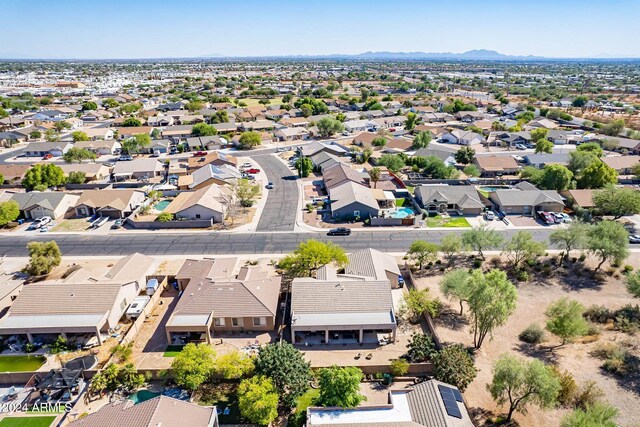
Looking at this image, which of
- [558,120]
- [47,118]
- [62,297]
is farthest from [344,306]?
[47,118]

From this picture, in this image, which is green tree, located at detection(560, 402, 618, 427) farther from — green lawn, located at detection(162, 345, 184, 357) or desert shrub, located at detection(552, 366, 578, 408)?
green lawn, located at detection(162, 345, 184, 357)

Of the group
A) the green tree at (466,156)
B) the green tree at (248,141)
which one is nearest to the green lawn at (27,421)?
the green tree at (466,156)

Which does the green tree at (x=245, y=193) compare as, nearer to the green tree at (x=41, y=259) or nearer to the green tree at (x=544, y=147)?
the green tree at (x=41, y=259)

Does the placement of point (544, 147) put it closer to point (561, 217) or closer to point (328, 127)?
point (561, 217)

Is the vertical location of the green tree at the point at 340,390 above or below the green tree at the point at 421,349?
above

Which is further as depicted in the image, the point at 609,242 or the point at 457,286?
the point at 609,242

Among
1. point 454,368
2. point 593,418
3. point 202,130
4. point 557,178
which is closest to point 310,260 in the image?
point 454,368

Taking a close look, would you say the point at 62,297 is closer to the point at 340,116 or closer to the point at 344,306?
the point at 344,306
